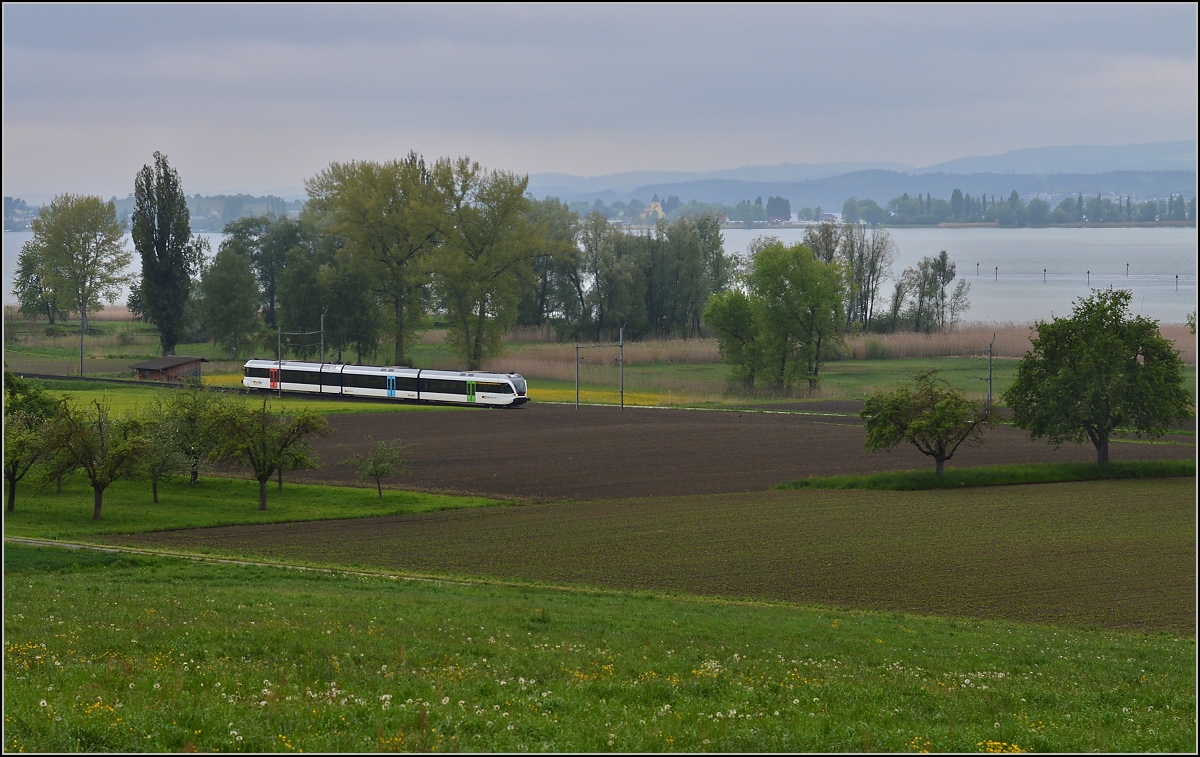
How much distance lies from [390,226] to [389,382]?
2184 cm

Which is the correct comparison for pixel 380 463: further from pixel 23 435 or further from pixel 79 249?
pixel 79 249

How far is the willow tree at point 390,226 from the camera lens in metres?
82.0

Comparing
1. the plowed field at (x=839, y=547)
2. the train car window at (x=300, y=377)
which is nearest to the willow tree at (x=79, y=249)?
the train car window at (x=300, y=377)

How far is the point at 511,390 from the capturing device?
6125 centimetres

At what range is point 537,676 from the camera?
13062mm

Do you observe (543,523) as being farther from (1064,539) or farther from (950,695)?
(950,695)

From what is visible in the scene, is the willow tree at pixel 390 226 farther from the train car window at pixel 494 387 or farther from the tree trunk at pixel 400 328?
the train car window at pixel 494 387

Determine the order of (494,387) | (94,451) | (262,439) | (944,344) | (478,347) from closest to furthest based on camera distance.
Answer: (94,451)
(262,439)
(494,387)
(478,347)
(944,344)

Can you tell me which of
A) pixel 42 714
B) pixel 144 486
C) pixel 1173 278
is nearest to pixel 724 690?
pixel 42 714

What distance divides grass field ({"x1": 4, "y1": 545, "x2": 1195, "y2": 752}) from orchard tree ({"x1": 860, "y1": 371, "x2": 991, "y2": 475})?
1976 cm

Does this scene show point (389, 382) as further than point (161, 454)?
Yes

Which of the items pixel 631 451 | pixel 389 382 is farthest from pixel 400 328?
pixel 631 451

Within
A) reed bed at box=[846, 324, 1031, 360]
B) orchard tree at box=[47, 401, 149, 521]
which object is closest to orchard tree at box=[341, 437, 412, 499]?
orchard tree at box=[47, 401, 149, 521]

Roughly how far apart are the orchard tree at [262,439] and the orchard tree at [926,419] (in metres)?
20.4
